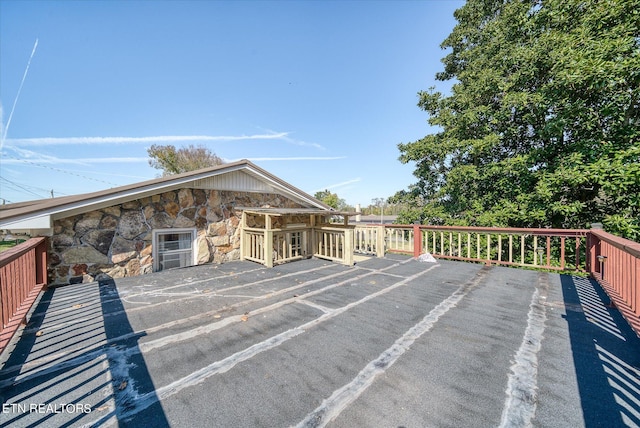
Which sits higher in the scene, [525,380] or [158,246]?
[158,246]

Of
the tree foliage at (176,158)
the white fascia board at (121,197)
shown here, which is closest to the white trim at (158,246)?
the white fascia board at (121,197)

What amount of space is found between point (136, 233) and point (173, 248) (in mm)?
1009

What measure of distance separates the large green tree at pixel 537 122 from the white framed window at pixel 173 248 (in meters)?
8.34

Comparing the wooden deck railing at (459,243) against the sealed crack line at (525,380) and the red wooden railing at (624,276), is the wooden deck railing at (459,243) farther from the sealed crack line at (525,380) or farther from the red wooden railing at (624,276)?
the sealed crack line at (525,380)

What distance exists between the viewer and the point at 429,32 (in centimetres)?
1023

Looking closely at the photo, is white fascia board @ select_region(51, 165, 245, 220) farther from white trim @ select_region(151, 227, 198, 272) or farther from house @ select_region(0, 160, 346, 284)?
white trim @ select_region(151, 227, 198, 272)

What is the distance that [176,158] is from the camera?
24.5 metres

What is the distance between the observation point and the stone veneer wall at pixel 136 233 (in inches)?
191

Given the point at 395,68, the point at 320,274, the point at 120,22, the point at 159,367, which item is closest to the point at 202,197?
the point at 320,274

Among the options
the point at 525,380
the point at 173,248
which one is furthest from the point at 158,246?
the point at 525,380

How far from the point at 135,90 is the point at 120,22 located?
445 cm

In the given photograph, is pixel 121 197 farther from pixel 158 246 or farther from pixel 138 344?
pixel 138 344

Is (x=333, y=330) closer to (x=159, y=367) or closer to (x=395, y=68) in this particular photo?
(x=159, y=367)

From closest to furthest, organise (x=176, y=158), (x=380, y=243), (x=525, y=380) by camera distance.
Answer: (x=525, y=380) → (x=380, y=243) → (x=176, y=158)
